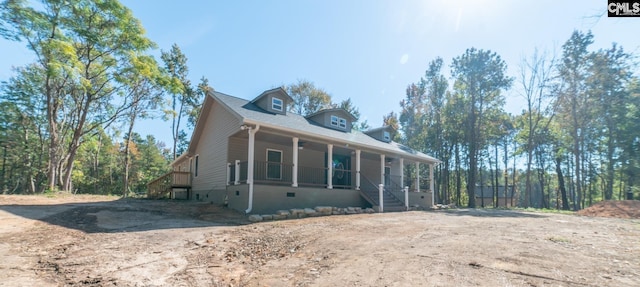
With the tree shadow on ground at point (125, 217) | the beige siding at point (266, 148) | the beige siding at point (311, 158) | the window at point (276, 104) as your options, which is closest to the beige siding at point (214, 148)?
the beige siding at point (266, 148)

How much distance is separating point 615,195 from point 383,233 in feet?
166

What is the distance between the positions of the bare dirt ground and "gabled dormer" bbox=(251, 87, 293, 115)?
837cm

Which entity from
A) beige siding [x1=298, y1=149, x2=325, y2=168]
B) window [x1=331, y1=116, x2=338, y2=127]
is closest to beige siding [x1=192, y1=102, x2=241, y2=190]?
beige siding [x1=298, y1=149, x2=325, y2=168]

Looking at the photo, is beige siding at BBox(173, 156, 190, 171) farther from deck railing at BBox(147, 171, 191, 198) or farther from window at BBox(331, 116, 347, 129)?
window at BBox(331, 116, 347, 129)

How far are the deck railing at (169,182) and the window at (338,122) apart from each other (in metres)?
9.14

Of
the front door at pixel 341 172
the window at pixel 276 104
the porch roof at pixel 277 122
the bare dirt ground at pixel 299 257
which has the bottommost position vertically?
the bare dirt ground at pixel 299 257

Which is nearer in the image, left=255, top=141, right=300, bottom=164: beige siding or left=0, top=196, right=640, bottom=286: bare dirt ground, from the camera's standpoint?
left=0, top=196, right=640, bottom=286: bare dirt ground

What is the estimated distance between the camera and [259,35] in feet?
49.1

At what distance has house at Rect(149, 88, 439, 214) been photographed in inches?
468

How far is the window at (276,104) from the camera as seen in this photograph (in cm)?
1519

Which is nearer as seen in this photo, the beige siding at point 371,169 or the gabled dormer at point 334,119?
the gabled dormer at point 334,119

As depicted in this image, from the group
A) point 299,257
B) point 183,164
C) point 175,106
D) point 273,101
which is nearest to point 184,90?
point 175,106

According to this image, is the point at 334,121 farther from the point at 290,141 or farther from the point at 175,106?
the point at 175,106

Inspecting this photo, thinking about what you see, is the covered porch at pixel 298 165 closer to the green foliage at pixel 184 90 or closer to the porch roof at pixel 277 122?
the porch roof at pixel 277 122
